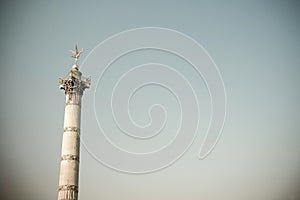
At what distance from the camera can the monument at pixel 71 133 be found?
32.8 metres

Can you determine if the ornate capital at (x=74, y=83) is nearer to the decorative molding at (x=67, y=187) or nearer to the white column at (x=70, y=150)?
the white column at (x=70, y=150)

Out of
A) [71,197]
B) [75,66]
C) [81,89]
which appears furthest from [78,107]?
[71,197]

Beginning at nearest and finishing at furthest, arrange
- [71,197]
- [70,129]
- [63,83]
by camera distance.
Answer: [71,197] < [70,129] < [63,83]

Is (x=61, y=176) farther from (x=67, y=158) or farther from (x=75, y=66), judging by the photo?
(x=75, y=66)

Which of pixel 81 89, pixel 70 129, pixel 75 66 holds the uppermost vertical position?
pixel 75 66

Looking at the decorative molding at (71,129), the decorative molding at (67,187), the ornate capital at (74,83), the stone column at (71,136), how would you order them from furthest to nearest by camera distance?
the ornate capital at (74,83) < the decorative molding at (71,129) < the stone column at (71,136) < the decorative molding at (67,187)

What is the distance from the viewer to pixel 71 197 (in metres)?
32.2

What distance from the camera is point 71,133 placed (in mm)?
34875

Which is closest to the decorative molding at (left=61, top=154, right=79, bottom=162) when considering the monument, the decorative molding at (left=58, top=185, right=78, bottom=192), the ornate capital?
the monument

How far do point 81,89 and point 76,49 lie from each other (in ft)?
15.9

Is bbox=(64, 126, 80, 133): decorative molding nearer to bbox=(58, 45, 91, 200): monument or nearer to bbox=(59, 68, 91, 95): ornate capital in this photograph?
bbox=(58, 45, 91, 200): monument

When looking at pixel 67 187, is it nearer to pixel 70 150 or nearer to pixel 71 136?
pixel 70 150

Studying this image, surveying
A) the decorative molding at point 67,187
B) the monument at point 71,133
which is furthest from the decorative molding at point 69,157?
the decorative molding at point 67,187

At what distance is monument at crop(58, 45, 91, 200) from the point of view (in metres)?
32.8
